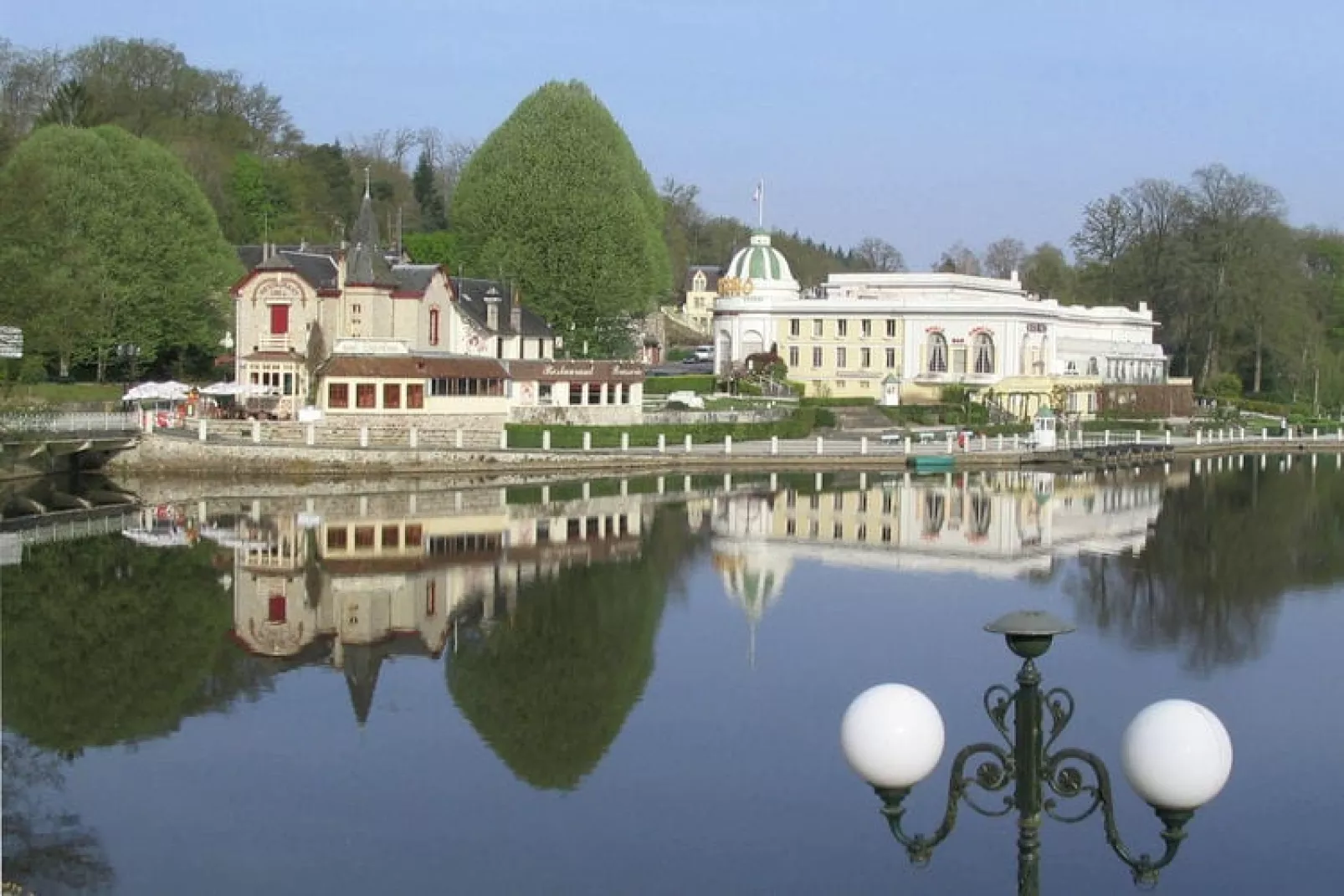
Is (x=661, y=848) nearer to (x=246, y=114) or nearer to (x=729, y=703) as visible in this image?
(x=729, y=703)

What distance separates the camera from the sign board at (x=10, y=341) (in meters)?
31.5

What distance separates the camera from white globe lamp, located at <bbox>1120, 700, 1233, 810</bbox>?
5285 mm

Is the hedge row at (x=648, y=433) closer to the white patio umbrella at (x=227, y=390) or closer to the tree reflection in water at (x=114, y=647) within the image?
the white patio umbrella at (x=227, y=390)

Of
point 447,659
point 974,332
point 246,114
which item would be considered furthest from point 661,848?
point 246,114

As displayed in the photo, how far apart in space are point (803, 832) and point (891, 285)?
6208 cm

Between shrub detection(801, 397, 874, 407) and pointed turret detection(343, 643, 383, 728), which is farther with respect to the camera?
shrub detection(801, 397, 874, 407)

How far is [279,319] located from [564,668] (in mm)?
31228

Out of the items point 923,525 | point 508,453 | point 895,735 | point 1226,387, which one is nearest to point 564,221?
point 508,453

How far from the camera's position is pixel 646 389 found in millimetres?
65250

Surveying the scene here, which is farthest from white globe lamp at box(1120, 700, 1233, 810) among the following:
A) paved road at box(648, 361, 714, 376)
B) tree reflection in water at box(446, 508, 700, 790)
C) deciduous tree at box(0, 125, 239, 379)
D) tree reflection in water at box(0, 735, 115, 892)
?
paved road at box(648, 361, 714, 376)

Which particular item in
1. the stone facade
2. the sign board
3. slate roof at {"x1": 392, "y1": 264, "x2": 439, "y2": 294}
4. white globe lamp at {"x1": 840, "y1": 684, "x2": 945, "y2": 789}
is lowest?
the stone facade

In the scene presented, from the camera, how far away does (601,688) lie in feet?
68.7

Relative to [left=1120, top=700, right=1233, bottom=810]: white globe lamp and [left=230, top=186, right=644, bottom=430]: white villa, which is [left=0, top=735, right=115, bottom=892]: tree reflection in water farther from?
[left=230, top=186, right=644, bottom=430]: white villa

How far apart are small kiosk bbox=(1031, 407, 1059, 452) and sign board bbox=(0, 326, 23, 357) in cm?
3402
